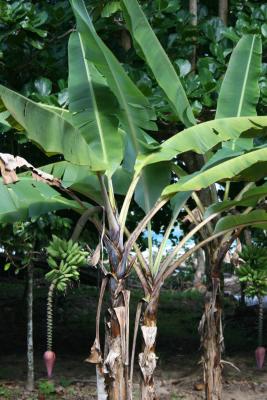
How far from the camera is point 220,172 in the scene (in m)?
3.97

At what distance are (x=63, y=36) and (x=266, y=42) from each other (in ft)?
6.57

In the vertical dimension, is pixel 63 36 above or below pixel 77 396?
above

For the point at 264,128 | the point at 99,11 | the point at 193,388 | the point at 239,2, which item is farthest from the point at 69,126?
the point at 193,388

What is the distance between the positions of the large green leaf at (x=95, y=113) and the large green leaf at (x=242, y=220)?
100 centimetres

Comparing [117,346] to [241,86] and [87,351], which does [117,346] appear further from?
[87,351]

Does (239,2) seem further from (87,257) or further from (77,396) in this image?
(77,396)

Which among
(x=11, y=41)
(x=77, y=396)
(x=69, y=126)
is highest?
(x=11, y=41)

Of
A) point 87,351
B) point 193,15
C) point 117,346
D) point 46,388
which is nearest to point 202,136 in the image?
point 117,346

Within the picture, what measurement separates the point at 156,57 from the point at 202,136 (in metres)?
0.68

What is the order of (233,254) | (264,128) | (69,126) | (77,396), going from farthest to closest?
1. (77,396)
2. (233,254)
3. (264,128)
4. (69,126)

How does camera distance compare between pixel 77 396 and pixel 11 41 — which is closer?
pixel 11 41

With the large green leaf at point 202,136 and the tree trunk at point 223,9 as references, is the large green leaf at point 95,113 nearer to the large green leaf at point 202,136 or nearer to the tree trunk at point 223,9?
the large green leaf at point 202,136

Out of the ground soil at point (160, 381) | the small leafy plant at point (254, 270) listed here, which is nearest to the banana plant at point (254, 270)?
the small leafy plant at point (254, 270)

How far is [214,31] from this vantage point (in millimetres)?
5754
